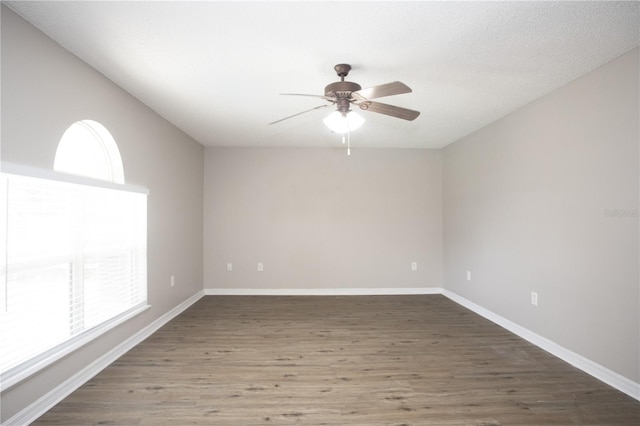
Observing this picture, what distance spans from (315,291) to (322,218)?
1.17 m

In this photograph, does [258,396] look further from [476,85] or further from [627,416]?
[476,85]

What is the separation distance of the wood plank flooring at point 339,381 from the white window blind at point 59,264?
0.45 m

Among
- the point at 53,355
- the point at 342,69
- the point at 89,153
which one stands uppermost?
the point at 342,69

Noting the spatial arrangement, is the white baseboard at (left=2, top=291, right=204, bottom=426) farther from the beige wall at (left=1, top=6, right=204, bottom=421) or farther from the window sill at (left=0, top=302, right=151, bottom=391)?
the window sill at (left=0, top=302, right=151, bottom=391)

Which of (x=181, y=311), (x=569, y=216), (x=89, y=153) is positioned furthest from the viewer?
(x=181, y=311)

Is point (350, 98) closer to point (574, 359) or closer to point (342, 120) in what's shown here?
point (342, 120)

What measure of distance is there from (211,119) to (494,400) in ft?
12.0

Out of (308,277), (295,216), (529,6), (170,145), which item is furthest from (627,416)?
(170,145)

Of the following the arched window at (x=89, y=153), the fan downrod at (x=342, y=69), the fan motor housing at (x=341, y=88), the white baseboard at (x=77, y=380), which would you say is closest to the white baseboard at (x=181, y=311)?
the white baseboard at (x=77, y=380)

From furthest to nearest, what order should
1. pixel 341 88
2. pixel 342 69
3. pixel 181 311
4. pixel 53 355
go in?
pixel 181 311
pixel 342 69
pixel 341 88
pixel 53 355

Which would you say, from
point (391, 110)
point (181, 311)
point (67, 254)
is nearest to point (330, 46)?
point (391, 110)

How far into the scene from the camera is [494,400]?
1.98 m

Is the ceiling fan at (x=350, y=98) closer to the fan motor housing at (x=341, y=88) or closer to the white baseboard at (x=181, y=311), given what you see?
the fan motor housing at (x=341, y=88)

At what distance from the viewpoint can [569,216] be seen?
8.19ft
